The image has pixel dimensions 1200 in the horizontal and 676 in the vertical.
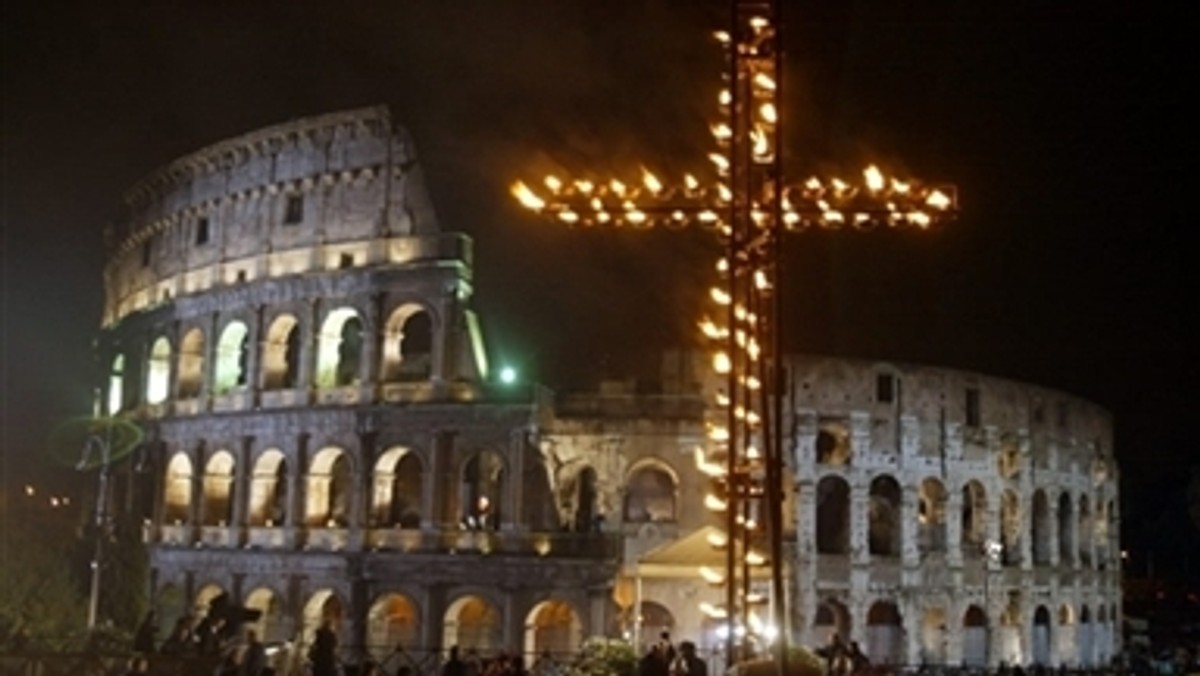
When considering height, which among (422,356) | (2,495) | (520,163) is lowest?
(2,495)

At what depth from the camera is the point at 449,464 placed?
29.0m

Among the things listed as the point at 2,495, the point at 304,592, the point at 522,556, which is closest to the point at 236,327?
the point at 304,592

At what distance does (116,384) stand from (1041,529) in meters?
27.6

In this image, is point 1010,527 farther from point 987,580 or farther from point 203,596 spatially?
point 203,596

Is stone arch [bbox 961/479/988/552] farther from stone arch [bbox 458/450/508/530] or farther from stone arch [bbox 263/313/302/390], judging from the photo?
stone arch [bbox 263/313/302/390]

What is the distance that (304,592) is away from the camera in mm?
29844

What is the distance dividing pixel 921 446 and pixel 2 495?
31790 mm

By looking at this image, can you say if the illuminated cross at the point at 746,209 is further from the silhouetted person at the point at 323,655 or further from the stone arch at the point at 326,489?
the stone arch at the point at 326,489

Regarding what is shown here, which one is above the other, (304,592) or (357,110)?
(357,110)

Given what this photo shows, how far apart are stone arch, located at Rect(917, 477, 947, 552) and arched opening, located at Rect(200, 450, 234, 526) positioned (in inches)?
704

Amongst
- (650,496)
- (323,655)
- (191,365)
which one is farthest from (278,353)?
(323,655)

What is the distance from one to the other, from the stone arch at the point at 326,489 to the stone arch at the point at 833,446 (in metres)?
11.5

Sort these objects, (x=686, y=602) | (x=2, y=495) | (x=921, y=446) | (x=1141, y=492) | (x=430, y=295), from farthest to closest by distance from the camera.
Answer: (x=1141, y=492) → (x=2, y=495) → (x=921, y=446) → (x=430, y=295) → (x=686, y=602)

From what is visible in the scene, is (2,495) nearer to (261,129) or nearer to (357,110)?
(261,129)
